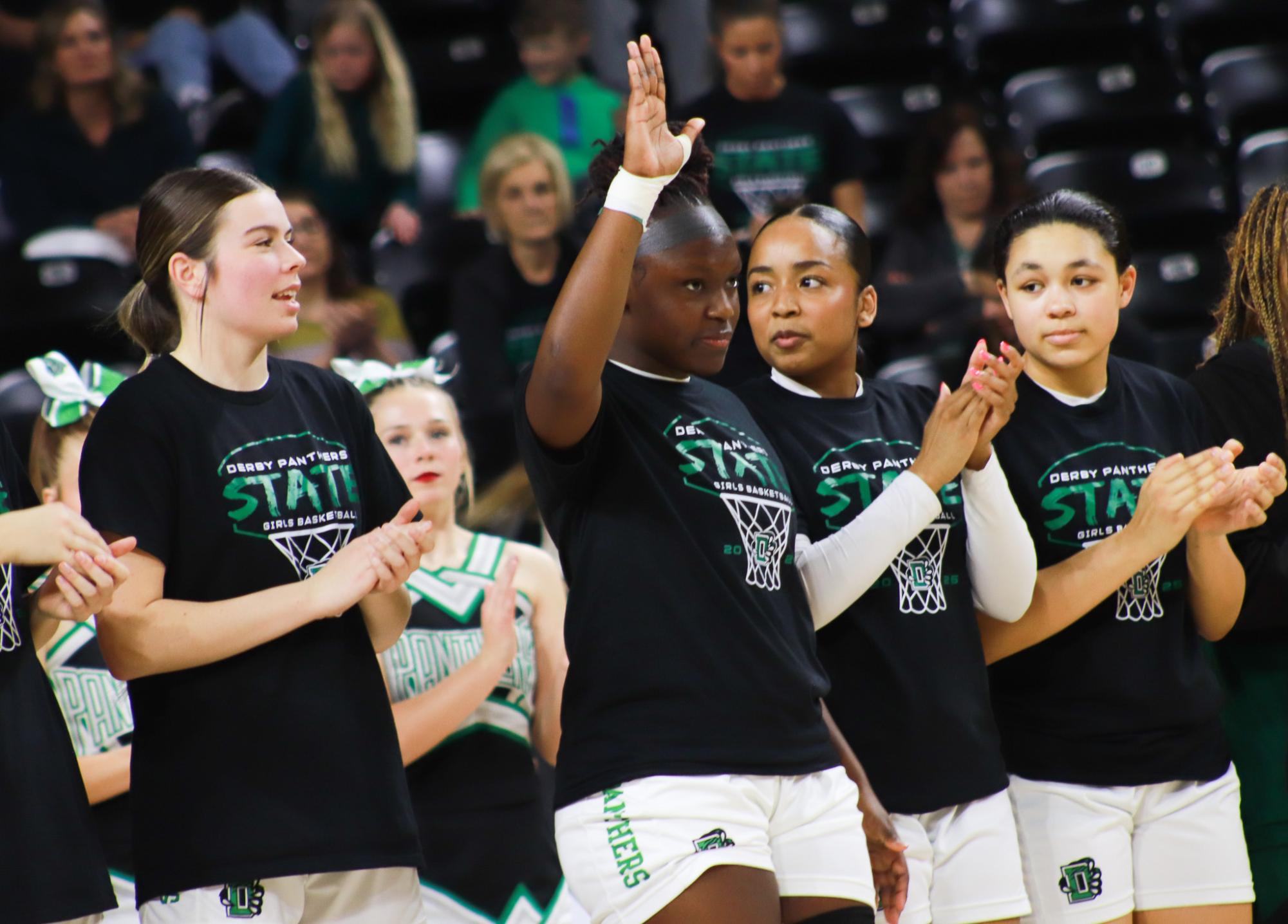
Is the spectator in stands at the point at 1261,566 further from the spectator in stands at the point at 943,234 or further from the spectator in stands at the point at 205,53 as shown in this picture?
the spectator in stands at the point at 205,53

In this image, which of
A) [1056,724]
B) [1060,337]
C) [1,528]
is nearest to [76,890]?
[1,528]

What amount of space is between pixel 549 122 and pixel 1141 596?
397 cm

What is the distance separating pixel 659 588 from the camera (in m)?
2.50

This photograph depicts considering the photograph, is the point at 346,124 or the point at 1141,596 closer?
the point at 1141,596

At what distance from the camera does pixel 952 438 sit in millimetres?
2898

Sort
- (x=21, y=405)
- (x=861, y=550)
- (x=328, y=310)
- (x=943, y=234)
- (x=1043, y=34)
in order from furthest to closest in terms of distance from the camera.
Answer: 1. (x=1043, y=34)
2. (x=943, y=234)
3. (x=328, y=310)
4. (x=21, y=405)
5. (x=861, y=550)

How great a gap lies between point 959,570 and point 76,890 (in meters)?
1.63

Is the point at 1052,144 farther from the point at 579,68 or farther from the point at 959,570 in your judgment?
the point at 959,570

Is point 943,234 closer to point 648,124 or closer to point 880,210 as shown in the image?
point 880,210

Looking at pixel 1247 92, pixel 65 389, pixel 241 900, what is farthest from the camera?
pixel 1247 92

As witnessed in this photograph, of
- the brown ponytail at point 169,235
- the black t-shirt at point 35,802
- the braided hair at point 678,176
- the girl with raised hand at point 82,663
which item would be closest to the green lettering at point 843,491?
the braided hair at point 678,176

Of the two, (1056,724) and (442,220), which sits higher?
(442,220)

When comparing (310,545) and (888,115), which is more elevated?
(888,115)

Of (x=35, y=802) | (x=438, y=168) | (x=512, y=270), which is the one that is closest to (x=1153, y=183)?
(x=512, y=270)
